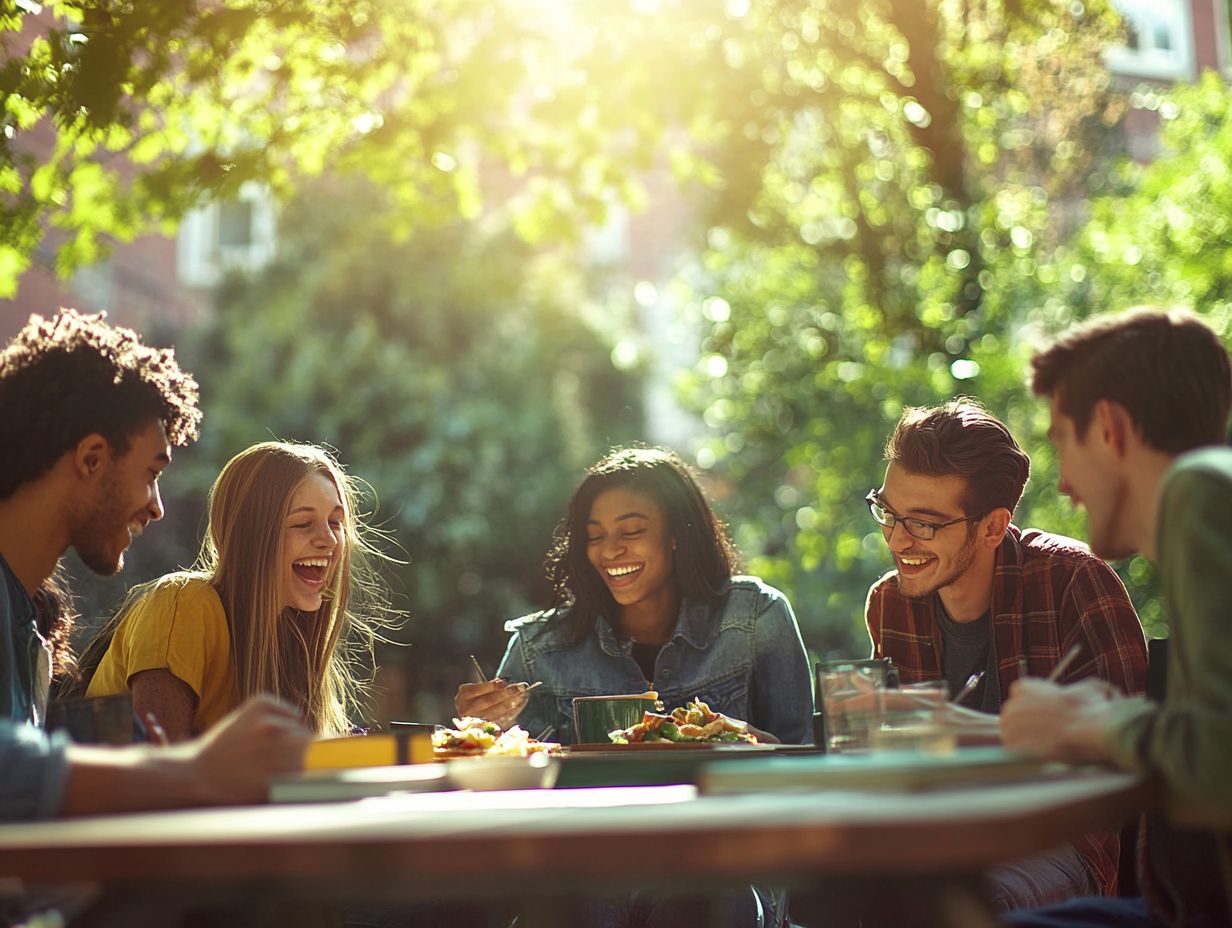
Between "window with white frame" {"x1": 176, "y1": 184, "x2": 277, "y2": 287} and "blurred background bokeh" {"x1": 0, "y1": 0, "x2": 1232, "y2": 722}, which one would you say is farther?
"window with white frame" {"x1": 176, "y1": 184, "x2": 277, "y2": 287}

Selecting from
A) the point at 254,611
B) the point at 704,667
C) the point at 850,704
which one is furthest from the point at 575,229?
the point at 850,704

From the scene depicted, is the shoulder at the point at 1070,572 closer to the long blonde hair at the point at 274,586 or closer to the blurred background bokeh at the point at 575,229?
the long blonde hair at the point at 274,586

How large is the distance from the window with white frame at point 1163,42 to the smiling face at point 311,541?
66.4ft

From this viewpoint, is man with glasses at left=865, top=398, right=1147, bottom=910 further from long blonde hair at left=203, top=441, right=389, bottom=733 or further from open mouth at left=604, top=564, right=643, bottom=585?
long blonde hair at left=203, top=441, right=389, bottom=733

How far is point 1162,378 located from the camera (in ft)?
7.73

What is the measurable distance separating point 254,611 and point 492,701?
70 cm

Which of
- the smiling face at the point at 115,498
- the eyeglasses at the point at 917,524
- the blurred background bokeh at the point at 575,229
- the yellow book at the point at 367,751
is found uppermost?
the blurred background bokeh at the point at 575,229

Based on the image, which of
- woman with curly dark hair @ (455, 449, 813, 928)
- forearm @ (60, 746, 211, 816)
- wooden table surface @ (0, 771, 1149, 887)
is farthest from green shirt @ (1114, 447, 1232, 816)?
woman with curly dark hair @ (455, 449, 813, 928)

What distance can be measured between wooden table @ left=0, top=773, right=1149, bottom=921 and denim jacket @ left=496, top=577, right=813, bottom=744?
261cm

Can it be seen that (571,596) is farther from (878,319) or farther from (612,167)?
(878,319)

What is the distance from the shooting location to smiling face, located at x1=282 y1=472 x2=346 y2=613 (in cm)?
397

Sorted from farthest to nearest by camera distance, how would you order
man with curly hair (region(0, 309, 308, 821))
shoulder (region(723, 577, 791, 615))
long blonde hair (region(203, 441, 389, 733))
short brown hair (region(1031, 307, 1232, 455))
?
shoulder (region(723, 577, 791, 615))
long blonde hair (region(203, 441, 389, 733))
man with curly hair (region(0, 309, 308, 821))
short brown hair (region(1031, 307, 1232, 455))

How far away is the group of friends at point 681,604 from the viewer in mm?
2082

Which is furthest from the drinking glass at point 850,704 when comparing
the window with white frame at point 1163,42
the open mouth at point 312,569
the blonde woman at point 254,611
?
the window with white frame at point 1163,42
